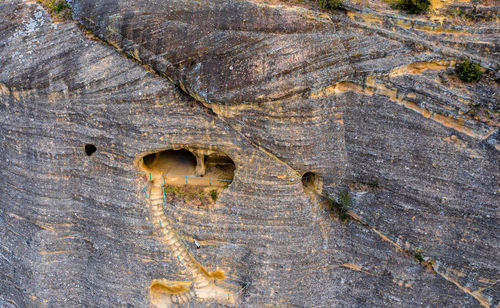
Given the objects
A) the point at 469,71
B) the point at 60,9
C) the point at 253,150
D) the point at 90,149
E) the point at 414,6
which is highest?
the point at 414,6

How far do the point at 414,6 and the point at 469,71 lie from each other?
2.02 m

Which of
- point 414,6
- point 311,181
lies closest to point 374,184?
point 311,181

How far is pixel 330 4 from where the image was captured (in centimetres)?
909

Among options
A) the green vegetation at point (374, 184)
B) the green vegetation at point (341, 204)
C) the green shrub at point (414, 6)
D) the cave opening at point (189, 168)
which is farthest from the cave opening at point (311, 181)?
the green shrub at point (414, 6)

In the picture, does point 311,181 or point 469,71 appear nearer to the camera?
point 469,71

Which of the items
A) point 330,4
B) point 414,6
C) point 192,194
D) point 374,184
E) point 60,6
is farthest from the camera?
point 192,194

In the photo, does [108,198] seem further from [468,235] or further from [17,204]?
[468,235]

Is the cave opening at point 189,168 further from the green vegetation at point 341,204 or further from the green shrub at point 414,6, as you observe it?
the green shrub at point 414,6

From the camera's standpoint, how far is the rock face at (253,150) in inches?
343

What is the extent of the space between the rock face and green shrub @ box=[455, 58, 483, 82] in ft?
0.52

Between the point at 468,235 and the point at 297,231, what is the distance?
415 centimetres

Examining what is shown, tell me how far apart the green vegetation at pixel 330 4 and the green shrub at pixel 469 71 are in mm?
3221

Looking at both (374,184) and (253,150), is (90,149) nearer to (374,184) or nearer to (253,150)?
(253,150)

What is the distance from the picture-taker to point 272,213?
9.81m
